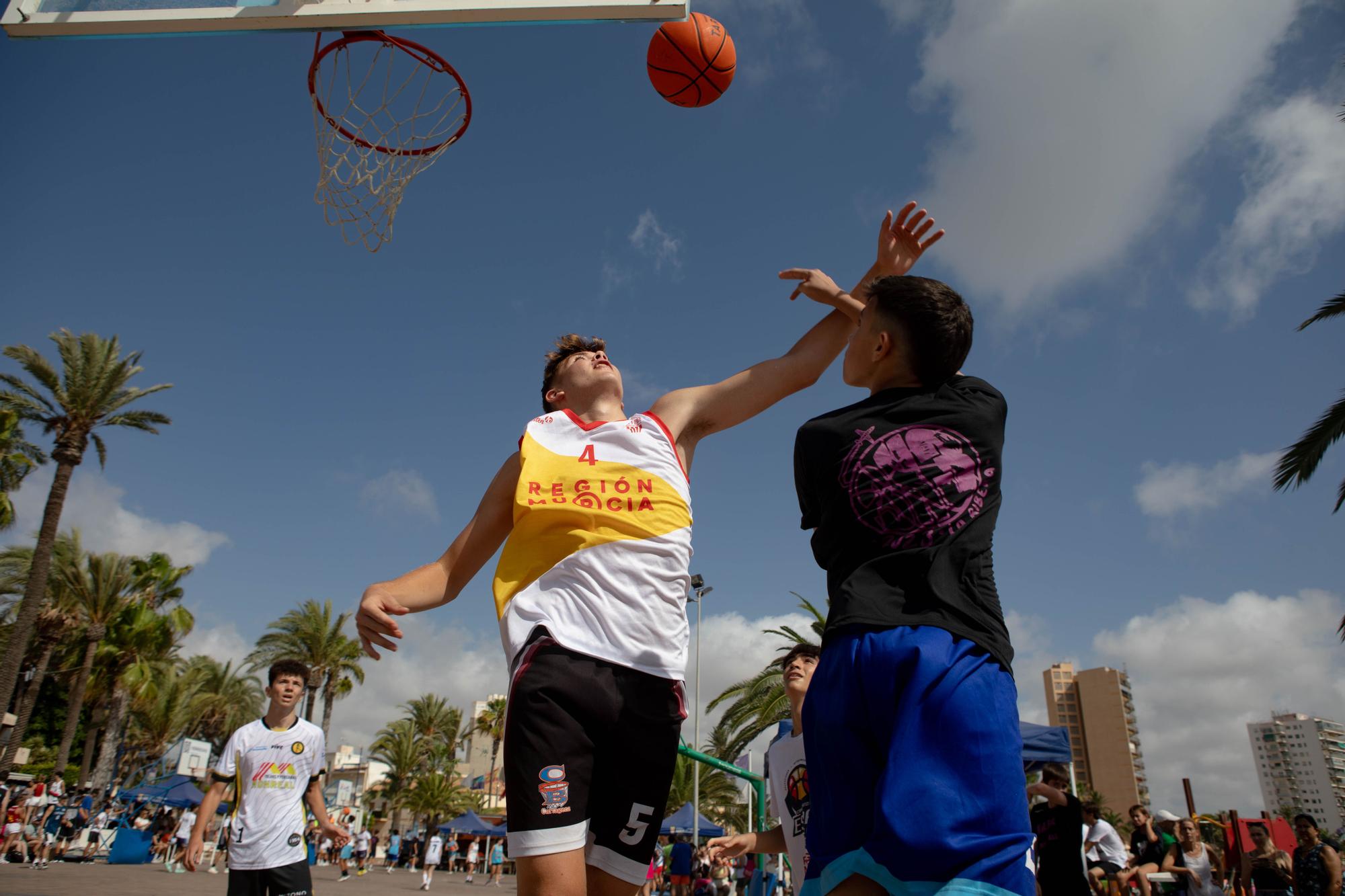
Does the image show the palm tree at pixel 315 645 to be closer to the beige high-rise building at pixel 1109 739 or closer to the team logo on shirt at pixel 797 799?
the team logo on shirt at pixel 797 799

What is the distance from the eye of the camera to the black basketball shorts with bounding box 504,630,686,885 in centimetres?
236

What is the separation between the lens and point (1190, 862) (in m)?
10.3

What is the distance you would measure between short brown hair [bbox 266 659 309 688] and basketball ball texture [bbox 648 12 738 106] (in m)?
4.79

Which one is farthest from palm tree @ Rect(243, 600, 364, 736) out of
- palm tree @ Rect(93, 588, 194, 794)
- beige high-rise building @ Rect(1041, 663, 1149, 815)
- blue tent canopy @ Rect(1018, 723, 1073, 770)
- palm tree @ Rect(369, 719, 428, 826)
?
beige high-rise building @ Rect(1041, 663, 1149, 815)

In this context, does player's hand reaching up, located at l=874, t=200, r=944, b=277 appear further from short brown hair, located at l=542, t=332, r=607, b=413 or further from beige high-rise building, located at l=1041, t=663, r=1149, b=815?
beige high-rise building, located at l=1041, t=663, r=1149, b=815

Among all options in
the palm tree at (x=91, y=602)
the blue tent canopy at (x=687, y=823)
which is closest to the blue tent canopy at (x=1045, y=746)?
the blue tent canopy at (x=687, y=823)

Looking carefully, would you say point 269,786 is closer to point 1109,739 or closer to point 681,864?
point 681,864

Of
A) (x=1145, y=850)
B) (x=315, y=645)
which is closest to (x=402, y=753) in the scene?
(x=315, y=645)

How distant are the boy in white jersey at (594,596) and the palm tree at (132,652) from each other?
37.2m

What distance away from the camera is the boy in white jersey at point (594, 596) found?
2.41 meters

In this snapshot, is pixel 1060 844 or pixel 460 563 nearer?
pixel 460 563

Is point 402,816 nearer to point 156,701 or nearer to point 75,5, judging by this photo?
point 156,701

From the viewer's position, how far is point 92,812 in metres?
28.6

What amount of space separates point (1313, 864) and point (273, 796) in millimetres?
10937
